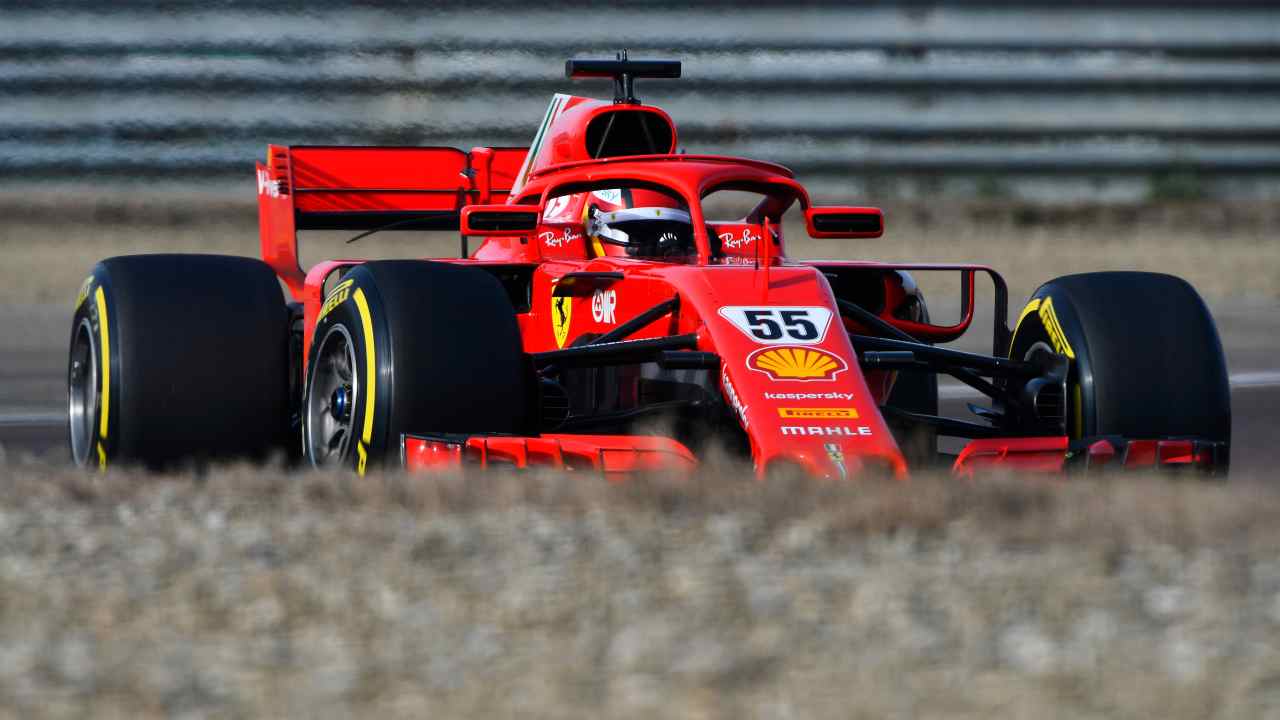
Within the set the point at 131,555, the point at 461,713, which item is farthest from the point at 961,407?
the point at 461,713

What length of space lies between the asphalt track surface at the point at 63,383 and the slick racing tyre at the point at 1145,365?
40.7 inches

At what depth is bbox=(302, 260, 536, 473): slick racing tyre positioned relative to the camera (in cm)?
437

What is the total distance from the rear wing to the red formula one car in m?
0.99

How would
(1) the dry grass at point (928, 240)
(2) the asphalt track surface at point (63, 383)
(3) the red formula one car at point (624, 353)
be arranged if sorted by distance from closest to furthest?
(3) the red formula one car at point (624, 353) < (2) the asphalt track surface at point (63, 383) < (1) the dry grass at point (928, 240)

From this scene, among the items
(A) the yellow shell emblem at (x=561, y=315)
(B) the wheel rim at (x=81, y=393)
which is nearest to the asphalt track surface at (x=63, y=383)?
(B) the wheel rim at (x=81, y=393)

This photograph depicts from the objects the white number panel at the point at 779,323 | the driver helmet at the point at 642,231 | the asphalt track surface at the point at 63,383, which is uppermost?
the driver helmet at the point at 642,231

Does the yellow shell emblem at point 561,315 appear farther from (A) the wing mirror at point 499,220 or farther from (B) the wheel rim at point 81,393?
(B) the wheel rim at point 81,393

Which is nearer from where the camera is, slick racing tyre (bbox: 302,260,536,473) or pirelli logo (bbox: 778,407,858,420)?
pirelli logo (bbox: 778,407,858,420)

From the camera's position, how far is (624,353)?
4.58 meters

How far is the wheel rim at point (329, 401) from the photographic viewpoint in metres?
4.82

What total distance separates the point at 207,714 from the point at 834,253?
10566 millimetres

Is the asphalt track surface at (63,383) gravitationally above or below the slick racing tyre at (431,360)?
below

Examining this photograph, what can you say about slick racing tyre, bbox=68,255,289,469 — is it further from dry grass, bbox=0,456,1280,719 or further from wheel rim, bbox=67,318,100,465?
dry grass, bbox=0,456,1280,719

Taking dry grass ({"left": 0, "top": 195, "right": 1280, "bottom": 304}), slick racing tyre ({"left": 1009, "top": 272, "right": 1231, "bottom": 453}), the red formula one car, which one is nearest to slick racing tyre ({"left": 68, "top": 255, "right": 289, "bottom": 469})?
the red formula one car
